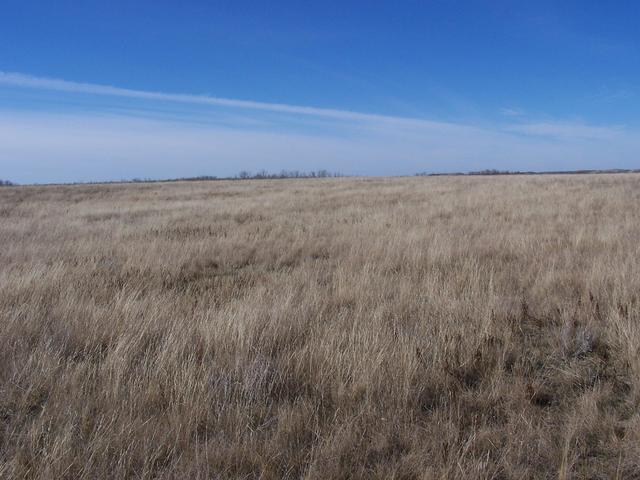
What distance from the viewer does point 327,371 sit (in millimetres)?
2896

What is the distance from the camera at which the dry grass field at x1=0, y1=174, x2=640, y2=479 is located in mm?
2072

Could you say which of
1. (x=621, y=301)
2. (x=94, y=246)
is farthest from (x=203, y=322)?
(x=94, y=246)

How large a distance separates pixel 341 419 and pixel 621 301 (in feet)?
11.2

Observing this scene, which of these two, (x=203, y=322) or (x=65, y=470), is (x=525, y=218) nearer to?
(x=203, y=322)

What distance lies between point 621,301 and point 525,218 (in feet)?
24.1

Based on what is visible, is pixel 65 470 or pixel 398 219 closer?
pixel 65 470

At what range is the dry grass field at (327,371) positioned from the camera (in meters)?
2.07

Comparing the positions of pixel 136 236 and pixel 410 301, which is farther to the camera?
pixel 136 236

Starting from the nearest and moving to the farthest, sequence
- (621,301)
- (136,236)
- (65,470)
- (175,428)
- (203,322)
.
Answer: (65,470), (175,428), (203,322), (621,301), (136,236)

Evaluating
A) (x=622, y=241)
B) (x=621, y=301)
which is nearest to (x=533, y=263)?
(x=621, y=301)

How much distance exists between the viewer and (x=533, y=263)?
5875mm

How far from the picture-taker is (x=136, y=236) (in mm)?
9789

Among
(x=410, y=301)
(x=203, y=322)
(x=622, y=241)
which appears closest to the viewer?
(x=203, y=322)

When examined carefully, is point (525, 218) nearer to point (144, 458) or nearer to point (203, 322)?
point (203, 322)
